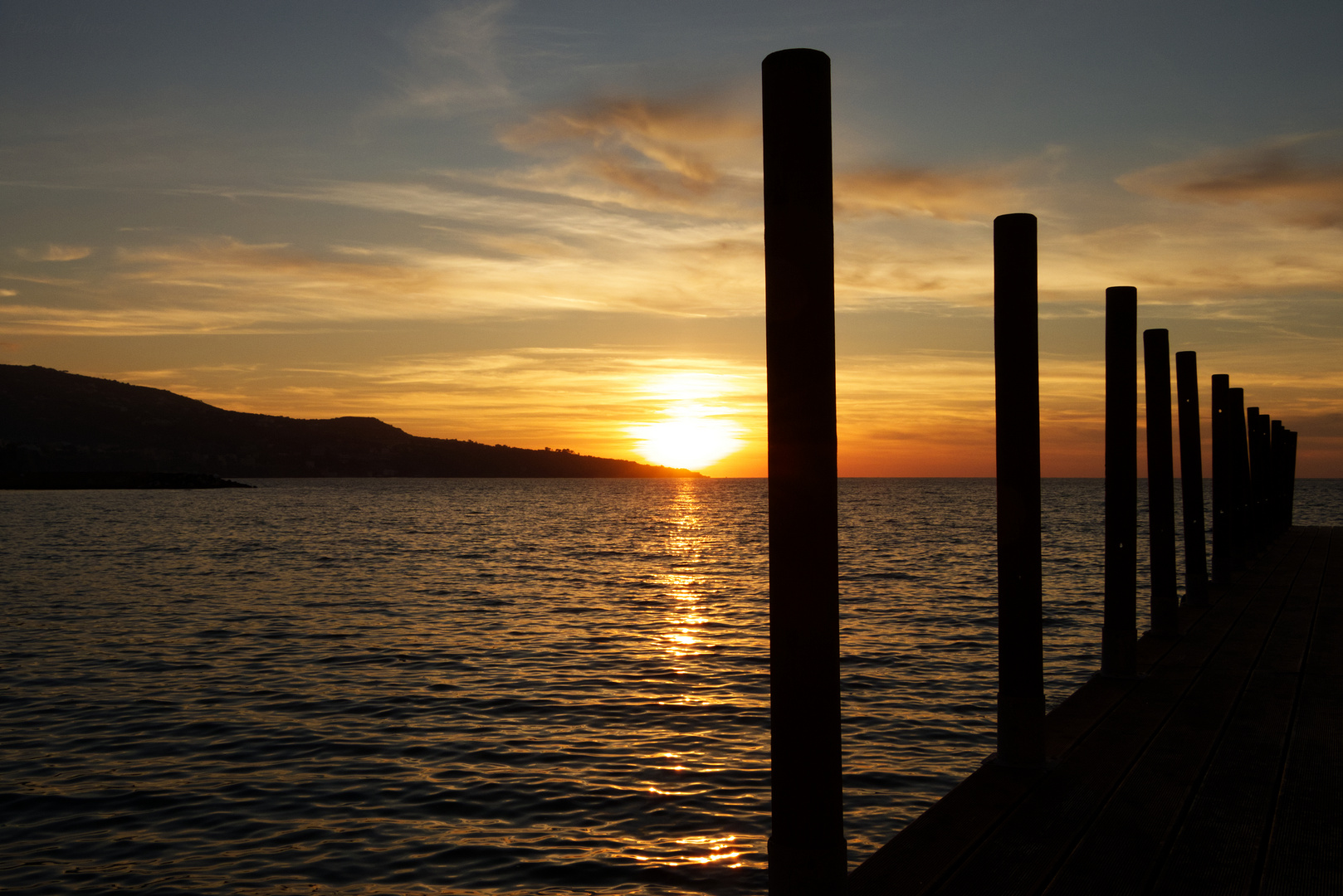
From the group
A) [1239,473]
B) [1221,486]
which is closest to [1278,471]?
[1239,473]

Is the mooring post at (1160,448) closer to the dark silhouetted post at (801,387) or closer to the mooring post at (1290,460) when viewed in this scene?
the dark silhouetted post at (801,387)

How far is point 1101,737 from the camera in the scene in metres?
7.32

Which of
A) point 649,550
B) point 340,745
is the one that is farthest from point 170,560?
point 340,745

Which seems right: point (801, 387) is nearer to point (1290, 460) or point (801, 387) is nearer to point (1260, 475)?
point (1260, 475)

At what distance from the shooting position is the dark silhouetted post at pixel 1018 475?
6.43 m

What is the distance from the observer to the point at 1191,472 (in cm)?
1487

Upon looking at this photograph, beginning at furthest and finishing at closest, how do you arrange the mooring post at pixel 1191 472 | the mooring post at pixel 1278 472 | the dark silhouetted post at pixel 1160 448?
the mooring post at pixel 1278 472
the mooring post at pixel 1191 472
the dark silhouetted post at pixel 1160 448

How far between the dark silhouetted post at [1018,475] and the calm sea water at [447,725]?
213 centimetres

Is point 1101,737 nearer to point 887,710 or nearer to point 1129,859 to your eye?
point 1129,859

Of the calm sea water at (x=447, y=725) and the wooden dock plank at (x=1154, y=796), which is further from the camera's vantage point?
the calm sea water at (x=447, y=725)

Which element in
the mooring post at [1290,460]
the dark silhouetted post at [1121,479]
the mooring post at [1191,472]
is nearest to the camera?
the dark silhouetted post at [1121,479]

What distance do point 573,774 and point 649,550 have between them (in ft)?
132

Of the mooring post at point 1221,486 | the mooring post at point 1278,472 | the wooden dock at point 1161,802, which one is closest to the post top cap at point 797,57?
the wooden dock at point 1161,802

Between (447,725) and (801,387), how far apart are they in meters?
10.4
